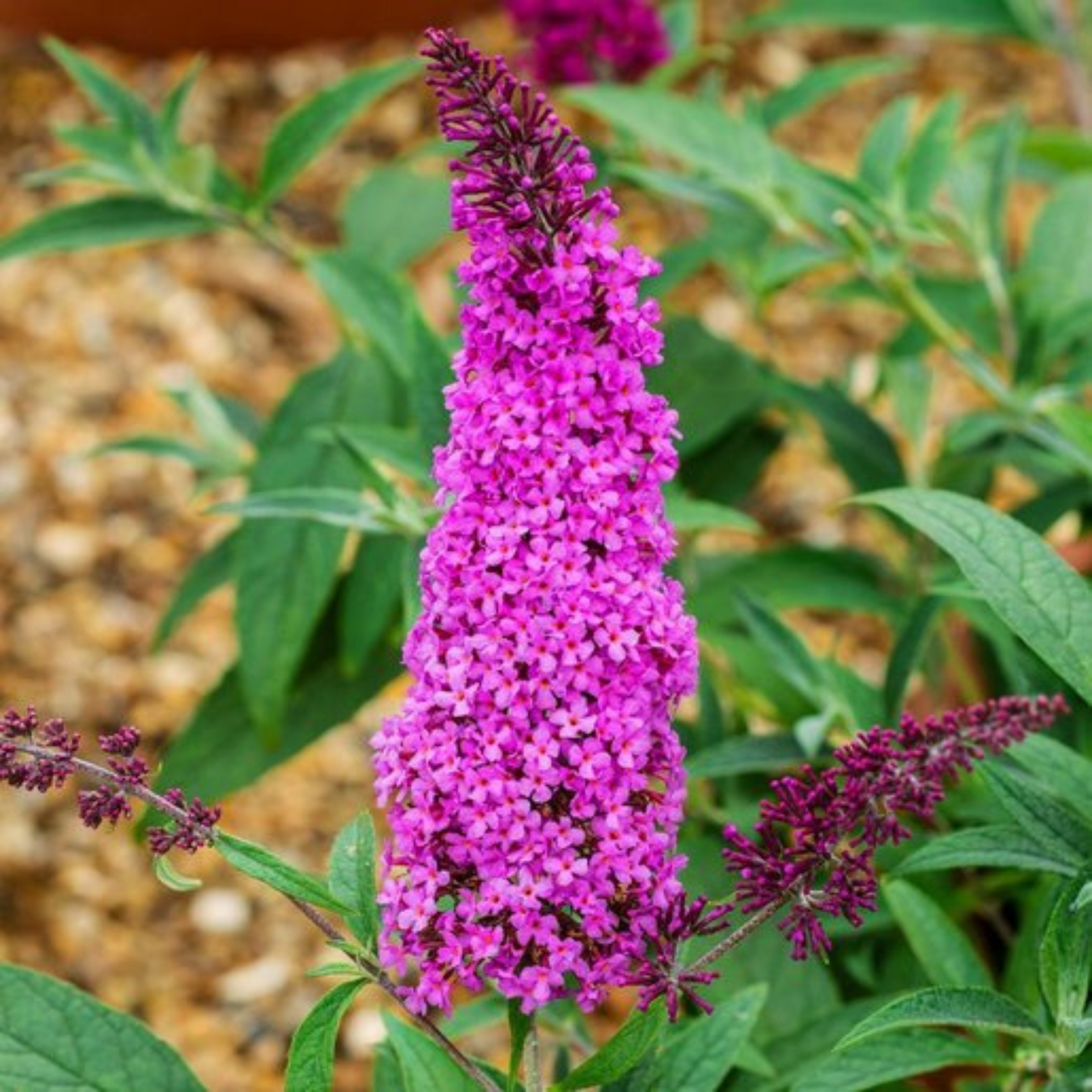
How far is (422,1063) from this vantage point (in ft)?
2.94

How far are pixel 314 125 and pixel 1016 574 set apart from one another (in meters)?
0.82

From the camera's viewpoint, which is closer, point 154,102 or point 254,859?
point 254,859

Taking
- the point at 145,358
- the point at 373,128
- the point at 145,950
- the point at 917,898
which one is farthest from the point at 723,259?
the point at 373,128

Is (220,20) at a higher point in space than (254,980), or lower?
higher

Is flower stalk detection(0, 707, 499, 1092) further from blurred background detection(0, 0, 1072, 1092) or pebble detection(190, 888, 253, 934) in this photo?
pebble detection(190, 888, 253, 934)

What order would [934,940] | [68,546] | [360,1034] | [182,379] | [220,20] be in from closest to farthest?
[934,940], [182,379], [360,1034], [68,546], [220,20]

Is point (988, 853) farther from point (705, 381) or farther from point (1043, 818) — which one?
point (705, 381)

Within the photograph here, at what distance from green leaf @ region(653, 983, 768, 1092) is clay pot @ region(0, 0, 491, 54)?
2.62 m

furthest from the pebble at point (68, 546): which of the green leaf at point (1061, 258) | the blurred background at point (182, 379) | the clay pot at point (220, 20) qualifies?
the green leaf at point (1061, 258)

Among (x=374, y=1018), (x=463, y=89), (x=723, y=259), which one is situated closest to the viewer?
(x=463, y=89)

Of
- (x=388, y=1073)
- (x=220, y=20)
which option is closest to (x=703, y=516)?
(x=388, y=1073)

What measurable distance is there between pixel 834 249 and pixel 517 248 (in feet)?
2.55

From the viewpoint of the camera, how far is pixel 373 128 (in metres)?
3.43

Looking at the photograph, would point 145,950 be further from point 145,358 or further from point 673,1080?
point 673,1080
